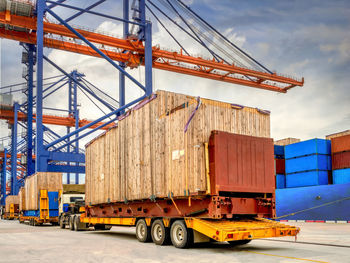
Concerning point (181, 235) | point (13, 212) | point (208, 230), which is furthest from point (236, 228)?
point (13, 212)

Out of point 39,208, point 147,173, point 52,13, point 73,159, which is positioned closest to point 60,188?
point 39,208

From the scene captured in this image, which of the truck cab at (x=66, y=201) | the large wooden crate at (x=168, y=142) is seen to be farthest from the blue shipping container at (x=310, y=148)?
the large wooden crate at (x=168, y=142)

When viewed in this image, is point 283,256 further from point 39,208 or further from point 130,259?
point 39,208

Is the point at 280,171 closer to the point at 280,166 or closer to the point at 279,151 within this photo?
the point at 280,166

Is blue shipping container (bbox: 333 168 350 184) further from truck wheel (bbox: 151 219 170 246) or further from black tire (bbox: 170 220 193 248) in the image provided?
black tire (bbox: 170 220 193 248)

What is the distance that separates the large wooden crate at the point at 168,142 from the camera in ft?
35.1

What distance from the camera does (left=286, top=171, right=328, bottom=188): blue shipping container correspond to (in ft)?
103

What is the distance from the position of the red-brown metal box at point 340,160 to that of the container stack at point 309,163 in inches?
19.9

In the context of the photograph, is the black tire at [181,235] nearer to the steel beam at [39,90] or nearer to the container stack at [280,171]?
the steel beam at [39,90]

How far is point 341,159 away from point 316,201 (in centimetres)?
392

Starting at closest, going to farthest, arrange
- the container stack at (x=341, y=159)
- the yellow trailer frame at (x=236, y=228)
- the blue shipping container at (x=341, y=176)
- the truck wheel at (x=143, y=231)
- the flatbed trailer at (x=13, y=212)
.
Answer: the yellow trailer frame at (x=236, y=228) < the truck wheel at (x=143, y=231) < the blue shipping container at (x=341, y=176) < the container stack at (x=341, y=159) < the flatbed trailer at (x=13, y=212)

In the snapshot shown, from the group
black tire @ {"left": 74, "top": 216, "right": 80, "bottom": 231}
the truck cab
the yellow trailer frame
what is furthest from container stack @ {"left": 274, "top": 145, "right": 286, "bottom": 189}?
the yellow trailer frame

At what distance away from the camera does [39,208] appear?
26.5 meters

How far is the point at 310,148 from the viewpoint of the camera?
1268 inches
